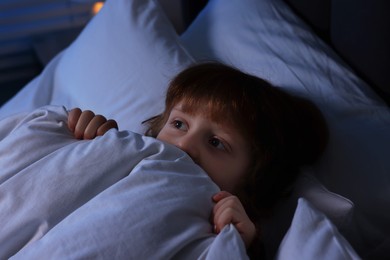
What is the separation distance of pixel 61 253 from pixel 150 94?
528mm

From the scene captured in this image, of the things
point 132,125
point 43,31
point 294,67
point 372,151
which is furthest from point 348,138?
point 43,31

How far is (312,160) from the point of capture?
0.87 m

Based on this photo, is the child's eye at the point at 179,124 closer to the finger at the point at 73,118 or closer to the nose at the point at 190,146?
the nose at the point at 190,146

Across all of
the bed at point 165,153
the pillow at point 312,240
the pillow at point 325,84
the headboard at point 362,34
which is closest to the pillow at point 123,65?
the bed at point 165,153

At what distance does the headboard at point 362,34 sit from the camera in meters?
0.85

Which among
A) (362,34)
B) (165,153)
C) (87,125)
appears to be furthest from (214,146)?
(362,34)

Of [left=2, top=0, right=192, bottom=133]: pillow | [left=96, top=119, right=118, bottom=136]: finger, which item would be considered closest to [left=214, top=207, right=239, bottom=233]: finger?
[left=96, top=119, right=118, bottom=136]: finger

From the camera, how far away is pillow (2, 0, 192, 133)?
41.5 inches

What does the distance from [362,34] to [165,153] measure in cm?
45

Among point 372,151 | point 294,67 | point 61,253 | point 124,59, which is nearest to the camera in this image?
point 61,253

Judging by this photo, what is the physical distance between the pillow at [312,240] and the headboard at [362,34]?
39 centimetres

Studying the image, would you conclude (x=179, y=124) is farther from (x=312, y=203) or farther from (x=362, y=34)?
(x=362, y=34)

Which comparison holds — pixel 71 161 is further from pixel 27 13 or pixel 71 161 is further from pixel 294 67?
pixel 27 13

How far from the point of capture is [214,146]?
0.81 metres
